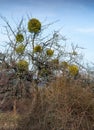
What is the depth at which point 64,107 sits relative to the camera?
884cm

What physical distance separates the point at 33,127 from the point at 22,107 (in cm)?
86

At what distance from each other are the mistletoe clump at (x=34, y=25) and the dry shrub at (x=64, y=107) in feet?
10.9

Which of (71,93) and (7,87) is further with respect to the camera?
(7,87)

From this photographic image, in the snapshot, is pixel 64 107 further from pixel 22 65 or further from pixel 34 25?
pixel 34 25

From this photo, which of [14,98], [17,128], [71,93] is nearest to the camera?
[71,93]

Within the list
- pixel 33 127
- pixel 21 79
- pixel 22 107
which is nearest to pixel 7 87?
pixel 21 79

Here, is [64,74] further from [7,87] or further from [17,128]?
[7,87]

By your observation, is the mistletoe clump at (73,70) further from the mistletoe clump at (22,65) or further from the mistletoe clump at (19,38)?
the mistletoe clump at (19,38)

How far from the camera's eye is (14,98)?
12.3m

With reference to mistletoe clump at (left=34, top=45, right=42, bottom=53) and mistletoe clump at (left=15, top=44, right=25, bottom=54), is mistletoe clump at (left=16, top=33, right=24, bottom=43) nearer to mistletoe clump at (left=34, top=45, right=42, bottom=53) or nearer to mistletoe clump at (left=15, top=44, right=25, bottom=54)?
mistletoe clump at (left=15, top=44, right=25, bottom=54)

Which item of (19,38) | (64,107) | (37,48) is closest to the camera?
(64,107)

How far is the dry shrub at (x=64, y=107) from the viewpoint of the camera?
8.75 metres

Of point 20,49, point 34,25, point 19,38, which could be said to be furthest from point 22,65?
point 34,25

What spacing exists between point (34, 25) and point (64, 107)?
4.32 metres
